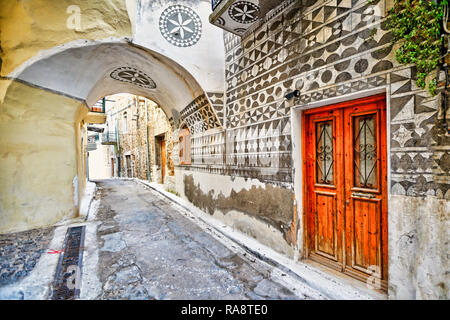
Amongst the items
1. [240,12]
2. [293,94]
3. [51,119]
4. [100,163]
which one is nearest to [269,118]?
[293,94]

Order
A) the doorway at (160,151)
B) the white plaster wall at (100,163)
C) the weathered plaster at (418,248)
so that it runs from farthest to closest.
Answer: the white plaster wall at (100,163) → the doorway at (160,151) → the weathered plaster at (418,248)

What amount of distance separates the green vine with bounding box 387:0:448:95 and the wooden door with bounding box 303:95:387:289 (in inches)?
17.0

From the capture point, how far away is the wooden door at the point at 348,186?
2.28 meters

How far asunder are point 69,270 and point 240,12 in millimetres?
4501

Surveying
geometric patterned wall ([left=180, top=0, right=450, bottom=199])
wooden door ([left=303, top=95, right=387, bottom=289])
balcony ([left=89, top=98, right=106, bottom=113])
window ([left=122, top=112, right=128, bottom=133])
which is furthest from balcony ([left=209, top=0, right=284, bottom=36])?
window ([left=122, top=112, right=128, bottom=133])

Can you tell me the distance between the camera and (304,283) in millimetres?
2482

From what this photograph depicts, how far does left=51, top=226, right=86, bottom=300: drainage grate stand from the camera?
224cm

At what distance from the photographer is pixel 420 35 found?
5.88 ft

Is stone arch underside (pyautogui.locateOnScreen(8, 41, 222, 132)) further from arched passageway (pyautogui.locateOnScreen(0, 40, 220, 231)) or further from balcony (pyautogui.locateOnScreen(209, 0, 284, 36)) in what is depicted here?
balcony (pyautogui.locateOnScreen(209, 0, 284, 36))

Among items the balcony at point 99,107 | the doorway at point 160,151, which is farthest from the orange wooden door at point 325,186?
the balcony at point 99,107

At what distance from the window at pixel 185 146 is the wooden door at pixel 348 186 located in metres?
4.28

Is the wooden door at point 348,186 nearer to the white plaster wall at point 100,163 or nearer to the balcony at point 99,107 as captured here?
the balcony at point 99,107

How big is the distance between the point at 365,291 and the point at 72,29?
593 centimetres
